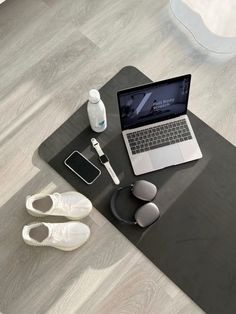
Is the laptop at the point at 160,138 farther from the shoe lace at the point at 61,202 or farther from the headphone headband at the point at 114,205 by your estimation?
the shoe lace at the point at 61,202

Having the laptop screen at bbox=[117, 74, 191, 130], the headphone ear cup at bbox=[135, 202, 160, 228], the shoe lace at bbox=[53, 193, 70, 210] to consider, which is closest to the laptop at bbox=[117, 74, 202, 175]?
the laptop screen at bbox=[117, 74, 191, 130]

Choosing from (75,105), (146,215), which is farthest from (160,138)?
(75,105)

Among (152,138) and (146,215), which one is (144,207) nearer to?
(146,215)

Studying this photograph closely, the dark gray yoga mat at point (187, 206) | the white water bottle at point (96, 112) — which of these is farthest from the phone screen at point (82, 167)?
the white water bottle at point (96, 112)

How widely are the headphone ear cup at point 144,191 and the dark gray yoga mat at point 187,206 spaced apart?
0.05 metres

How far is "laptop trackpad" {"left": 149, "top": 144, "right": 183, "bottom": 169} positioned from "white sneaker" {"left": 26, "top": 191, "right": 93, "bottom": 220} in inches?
11.8

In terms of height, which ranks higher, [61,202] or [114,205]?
[61,202]

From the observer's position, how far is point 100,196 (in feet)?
5.70

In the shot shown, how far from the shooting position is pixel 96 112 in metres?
1.67

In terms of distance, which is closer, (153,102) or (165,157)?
(153,102)

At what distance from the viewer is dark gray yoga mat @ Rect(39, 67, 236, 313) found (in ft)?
5.43

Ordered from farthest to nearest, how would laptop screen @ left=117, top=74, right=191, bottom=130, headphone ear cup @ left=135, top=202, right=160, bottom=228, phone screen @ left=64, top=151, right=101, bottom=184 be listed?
1. phone screen @ left=64, top=151, right=101, bottom=184
2. headphone ear cup @ left=135, top=202, right=160, bottom=228
3. laptop screen @ left=117, top=74, right=191, bottom=130

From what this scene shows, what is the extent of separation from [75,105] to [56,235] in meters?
0.59

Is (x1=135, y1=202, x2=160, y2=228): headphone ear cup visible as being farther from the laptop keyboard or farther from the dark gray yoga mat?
the laptop keyboard
